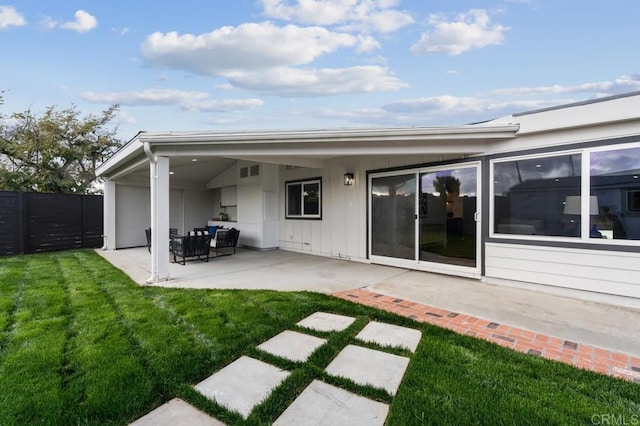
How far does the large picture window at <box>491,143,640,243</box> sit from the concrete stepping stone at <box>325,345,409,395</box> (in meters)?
3.65

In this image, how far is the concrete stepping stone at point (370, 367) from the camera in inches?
88.1

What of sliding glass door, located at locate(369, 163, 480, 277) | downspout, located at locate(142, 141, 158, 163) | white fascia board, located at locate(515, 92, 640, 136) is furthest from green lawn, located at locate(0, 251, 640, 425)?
white fascia board, located at locate(515, 92, 640, 136)

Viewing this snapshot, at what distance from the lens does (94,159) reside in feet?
52.5

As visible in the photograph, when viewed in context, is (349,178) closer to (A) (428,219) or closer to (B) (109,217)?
(A) (428,219)

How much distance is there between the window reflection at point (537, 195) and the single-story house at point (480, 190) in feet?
0.05

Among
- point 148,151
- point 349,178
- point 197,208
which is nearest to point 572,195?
point 349,178

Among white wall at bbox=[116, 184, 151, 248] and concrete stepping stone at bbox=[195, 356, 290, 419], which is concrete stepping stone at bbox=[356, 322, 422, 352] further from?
white wall at bbox=[116, 184, 151, 248]

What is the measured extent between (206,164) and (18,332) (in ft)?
21.6

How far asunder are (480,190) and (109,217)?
10337 mm

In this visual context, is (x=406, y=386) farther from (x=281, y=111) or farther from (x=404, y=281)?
(x=281, y=111)

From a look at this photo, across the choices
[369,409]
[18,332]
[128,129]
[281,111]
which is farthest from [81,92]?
[369,409]

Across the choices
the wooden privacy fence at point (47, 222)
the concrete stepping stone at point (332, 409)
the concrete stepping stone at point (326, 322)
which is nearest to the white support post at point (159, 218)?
the concrete stepping stone at point (326, 322)

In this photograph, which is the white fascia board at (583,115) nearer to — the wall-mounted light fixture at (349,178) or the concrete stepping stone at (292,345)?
the wall-mounted light fixture at (349,178)

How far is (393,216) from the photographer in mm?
6586
